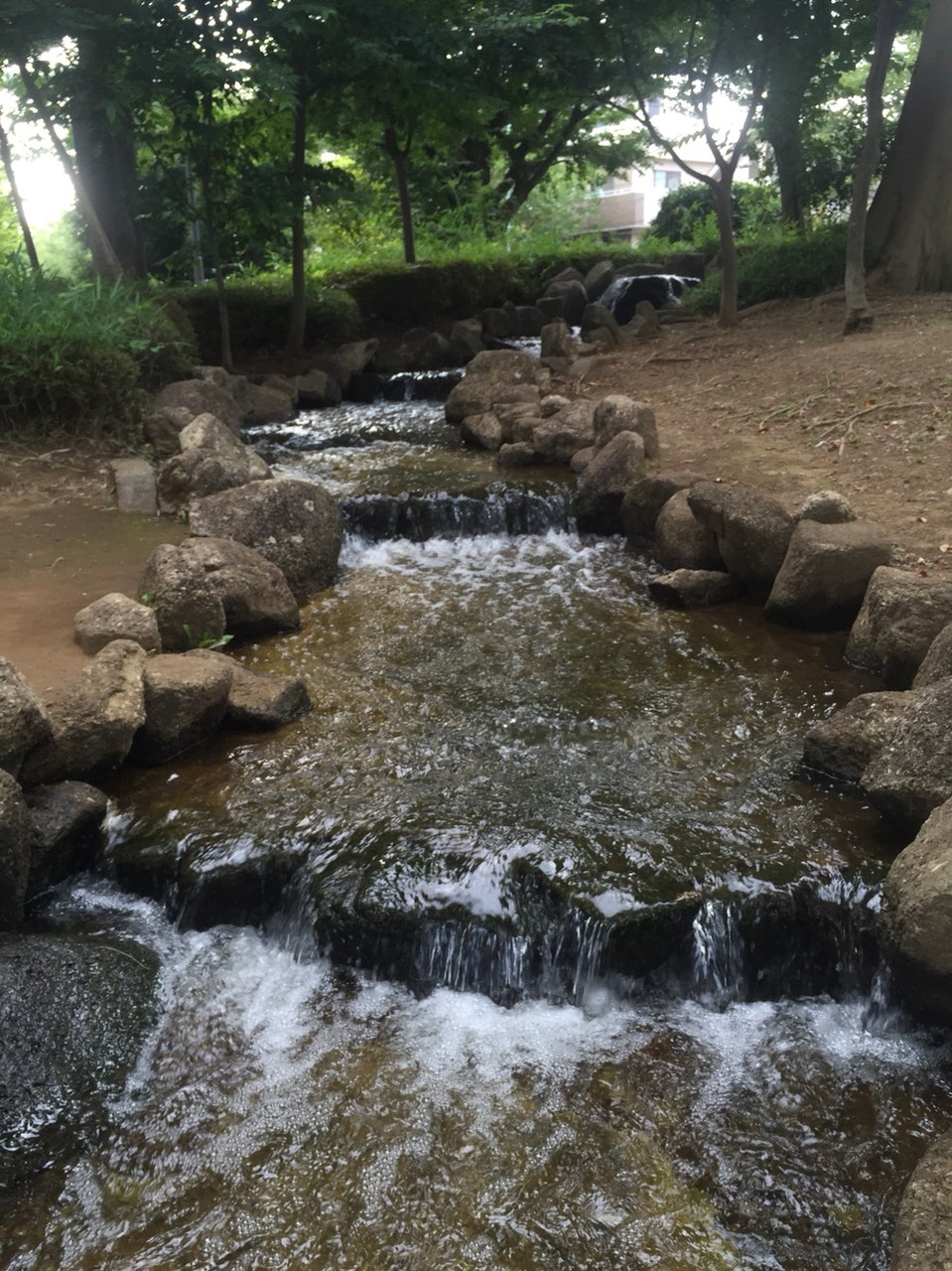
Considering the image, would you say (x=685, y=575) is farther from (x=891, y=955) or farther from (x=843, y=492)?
(x=891, y=955)

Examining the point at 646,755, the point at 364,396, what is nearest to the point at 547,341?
the point at 364,396

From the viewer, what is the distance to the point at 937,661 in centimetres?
454

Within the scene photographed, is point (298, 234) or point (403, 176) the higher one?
point (403, 176)

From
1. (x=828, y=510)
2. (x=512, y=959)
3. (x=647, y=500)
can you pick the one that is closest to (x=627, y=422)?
(x=647, y=500)

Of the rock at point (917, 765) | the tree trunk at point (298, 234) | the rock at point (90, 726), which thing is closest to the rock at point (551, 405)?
the tree trunk at point (298, 234)

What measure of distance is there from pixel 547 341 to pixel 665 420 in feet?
13.0

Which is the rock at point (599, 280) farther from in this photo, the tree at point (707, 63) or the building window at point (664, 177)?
the building window at point (664, 177)

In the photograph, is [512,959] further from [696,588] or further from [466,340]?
[466,340]

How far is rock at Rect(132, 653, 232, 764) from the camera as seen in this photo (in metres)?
4.76

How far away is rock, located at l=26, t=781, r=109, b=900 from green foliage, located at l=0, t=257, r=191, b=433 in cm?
515

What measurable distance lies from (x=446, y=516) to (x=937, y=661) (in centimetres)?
447

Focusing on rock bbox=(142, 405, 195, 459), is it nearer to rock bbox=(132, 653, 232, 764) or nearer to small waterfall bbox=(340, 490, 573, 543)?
small waterfall bbox=(340, 490, 573, 543)

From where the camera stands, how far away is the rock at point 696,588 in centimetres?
661

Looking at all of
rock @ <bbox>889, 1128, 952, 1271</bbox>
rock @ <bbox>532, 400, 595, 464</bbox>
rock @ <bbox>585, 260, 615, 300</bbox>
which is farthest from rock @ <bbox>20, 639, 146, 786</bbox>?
rock @ <bbox>585, 260, 615, 300</bbox>
